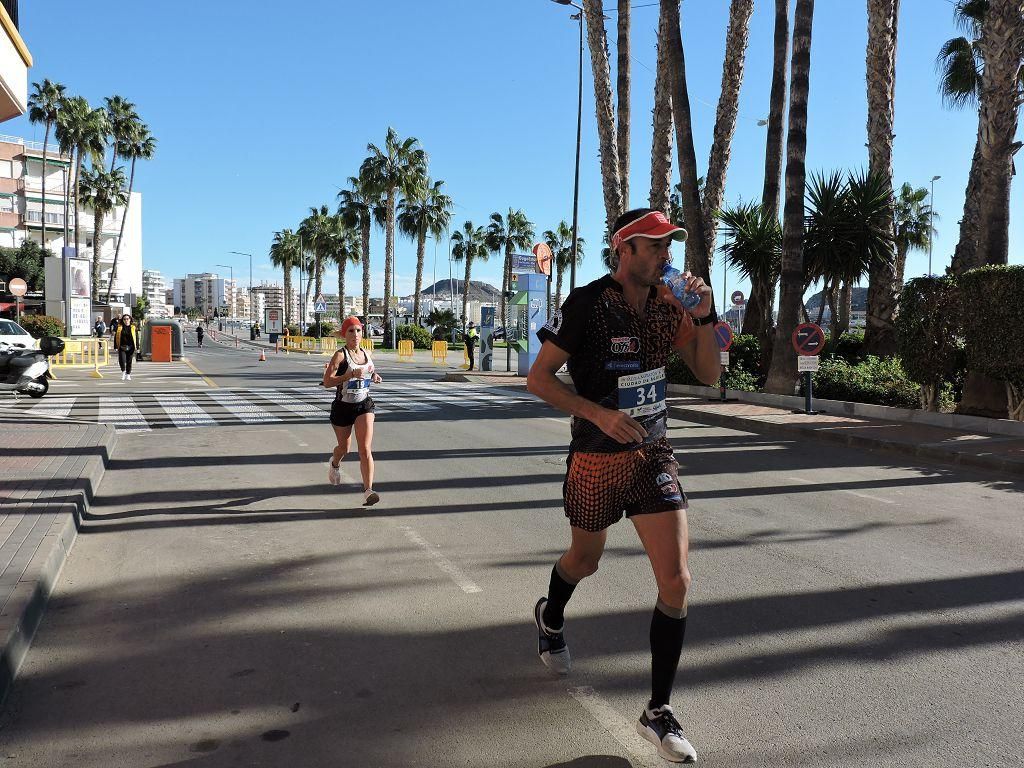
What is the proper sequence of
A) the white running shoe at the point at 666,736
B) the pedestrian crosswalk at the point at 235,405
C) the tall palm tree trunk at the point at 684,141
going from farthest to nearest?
the tall palm tree trunk at the point at 684,141
the pedestrian crosswalk at the point at 235,405
the white running shoe at the point at 666,736

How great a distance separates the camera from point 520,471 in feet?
31.2

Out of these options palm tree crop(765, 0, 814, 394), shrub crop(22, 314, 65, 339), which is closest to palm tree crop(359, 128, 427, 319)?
shrub crop(22, 314, 65, 339)

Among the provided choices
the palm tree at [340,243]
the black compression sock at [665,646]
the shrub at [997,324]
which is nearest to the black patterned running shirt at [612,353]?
the black compression sock at [665,646]

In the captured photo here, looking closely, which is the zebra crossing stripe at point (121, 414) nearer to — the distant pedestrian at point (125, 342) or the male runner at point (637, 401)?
the distant pedestrian at point (125, 342)

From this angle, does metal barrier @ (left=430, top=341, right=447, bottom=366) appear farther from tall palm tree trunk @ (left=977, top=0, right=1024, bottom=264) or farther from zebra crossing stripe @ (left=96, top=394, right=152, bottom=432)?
tall palm tree trunk @ (left=977, top=0, right=1024, bottom=264)

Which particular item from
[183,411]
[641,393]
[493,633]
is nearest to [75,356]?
[183,411]

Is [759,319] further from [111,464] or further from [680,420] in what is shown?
[111,464]

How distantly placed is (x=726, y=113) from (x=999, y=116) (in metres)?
8.98

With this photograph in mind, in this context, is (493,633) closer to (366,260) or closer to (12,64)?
(12,64)

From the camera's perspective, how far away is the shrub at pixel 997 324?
11.7 meters

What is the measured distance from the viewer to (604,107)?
22.7m

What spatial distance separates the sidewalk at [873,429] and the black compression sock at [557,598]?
8007 millimetres

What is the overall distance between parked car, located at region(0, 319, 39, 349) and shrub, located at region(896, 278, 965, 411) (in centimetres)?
2095

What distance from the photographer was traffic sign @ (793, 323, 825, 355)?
46.7 feet
